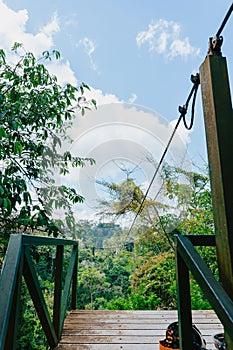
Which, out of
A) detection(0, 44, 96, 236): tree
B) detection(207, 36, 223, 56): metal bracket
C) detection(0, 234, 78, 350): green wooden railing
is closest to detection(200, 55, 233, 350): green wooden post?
detection(207, 36, 223, 56): metal bracket

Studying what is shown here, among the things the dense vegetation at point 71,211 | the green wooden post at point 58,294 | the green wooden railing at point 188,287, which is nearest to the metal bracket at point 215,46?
the green wooden railing at point 188,287

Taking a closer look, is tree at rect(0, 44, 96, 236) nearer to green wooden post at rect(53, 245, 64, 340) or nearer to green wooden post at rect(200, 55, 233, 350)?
green wooden post at rect(53, 245, 64, 340)

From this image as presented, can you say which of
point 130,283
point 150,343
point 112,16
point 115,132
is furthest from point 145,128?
point 150,343

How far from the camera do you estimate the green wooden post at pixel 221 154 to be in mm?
757

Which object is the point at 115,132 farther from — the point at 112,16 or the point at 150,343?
the point at 150,343

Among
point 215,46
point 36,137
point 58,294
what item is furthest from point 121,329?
point 215,46

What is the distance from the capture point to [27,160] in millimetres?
2385

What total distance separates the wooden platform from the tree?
771 mm

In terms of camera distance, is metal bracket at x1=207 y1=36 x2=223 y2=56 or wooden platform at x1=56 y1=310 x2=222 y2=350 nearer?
metal bracket at x1=207 y1=36 x2=223 y2=56

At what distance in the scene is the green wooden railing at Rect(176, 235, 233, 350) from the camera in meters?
0.66

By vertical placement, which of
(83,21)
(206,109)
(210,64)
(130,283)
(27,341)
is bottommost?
(27,341)

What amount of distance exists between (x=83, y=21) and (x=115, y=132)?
1.61 metres

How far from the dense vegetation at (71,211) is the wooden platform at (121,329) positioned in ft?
0.94

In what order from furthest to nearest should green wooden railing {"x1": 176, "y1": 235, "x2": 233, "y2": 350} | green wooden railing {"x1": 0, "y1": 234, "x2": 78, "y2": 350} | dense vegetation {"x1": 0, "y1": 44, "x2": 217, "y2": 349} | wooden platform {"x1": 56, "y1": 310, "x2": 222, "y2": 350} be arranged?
dense vegetation {"x1": 0, "y1": 44, "x2": 217, "y2": 349} → wooden platform {"x1": 56, "y1": 310, "x2": 222, "y2": 350} → green wooden railing {"x1": 0, "y1": 234, "x2": 78, "y2": 350} → green wooden railing {"x1": 176, "y1": 235, "x2": 233, "y2": 350}
